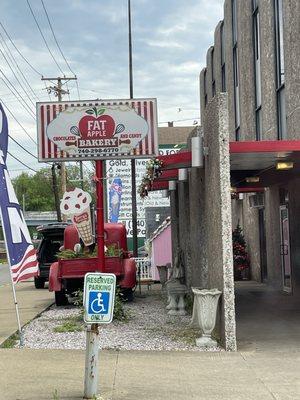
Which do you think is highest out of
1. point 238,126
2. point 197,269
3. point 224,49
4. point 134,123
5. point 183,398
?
point 224,49

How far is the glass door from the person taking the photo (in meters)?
15.3

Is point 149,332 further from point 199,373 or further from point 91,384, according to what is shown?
point 91,384

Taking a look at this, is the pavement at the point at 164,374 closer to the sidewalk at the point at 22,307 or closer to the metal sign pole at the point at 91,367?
Result: the metal sign pole at the point at 91,367

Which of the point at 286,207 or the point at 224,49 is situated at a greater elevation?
the point at 224,49

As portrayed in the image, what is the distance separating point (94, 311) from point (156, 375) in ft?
4.72

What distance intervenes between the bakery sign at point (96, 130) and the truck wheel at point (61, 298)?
473cm

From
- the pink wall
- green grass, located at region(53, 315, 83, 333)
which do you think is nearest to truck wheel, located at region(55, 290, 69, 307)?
green grass, located at region(53, 315, 83, 333)

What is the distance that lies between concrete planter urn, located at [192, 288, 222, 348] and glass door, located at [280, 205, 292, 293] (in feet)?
22.9

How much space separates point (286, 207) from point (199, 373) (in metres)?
8.94

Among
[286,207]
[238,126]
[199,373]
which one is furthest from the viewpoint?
[238,126]

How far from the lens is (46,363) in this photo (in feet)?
24.8

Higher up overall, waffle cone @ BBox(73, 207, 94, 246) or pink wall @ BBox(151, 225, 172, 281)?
waffle cone @ BBox(73, 207, 94, 246)

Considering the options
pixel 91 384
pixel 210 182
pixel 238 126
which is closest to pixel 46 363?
pixel 91 384

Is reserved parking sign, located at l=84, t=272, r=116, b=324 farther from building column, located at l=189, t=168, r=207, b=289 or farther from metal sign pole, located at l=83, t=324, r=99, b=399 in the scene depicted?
building column, located at l=189, t=168, r=207, b=289
